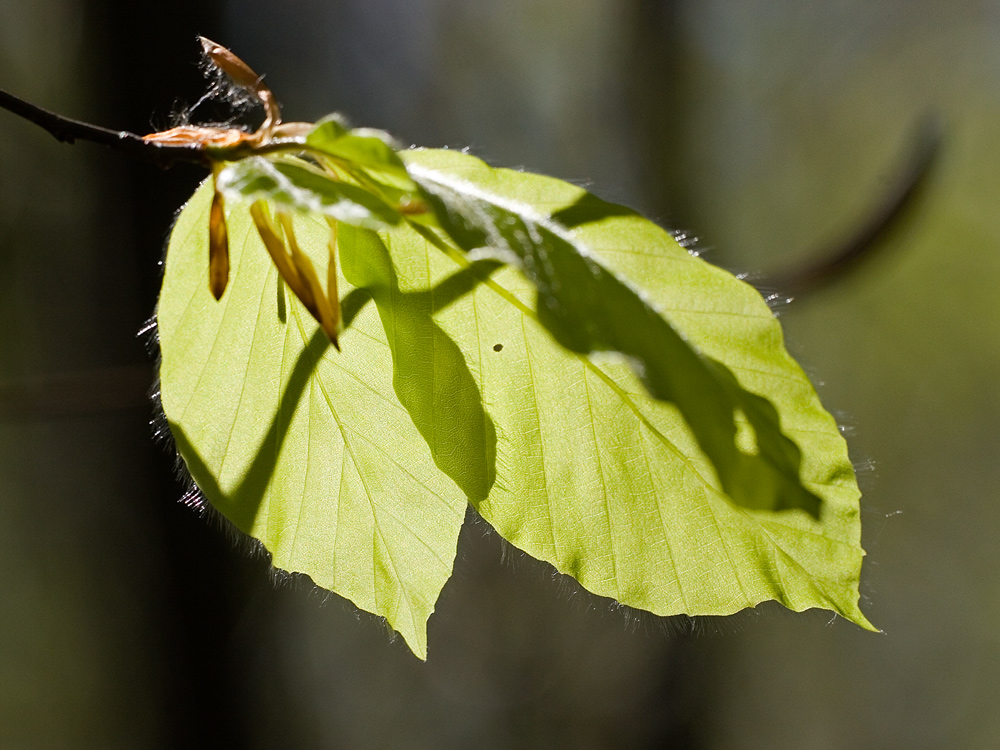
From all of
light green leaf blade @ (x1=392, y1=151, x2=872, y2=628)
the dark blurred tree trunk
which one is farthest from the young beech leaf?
the dark blurred tree trunk

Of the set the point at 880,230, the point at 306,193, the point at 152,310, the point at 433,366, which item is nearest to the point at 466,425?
the point at 433,366

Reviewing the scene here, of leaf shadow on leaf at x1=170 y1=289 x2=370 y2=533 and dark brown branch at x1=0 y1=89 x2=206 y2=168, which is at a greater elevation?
dark brown branch at x1=0 y1=89 x2=206 y2=168

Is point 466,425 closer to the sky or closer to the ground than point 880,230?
closer to the ground

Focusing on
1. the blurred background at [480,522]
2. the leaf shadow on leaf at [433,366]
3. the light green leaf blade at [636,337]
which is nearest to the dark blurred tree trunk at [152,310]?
the blurred background at [480,522]

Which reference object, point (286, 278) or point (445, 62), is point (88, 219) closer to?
point (286, 278)

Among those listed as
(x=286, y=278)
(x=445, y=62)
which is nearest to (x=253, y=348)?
(x=286, y=278)

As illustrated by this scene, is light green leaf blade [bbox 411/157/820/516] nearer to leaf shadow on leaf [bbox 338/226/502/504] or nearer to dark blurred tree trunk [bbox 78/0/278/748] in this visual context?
leaf shadow on leaf [bbox 338/226/502/504]

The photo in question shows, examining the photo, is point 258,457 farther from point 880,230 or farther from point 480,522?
point 880,230
